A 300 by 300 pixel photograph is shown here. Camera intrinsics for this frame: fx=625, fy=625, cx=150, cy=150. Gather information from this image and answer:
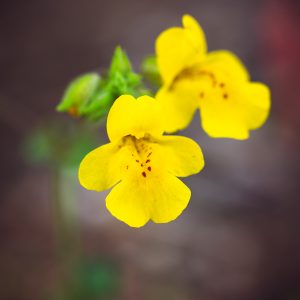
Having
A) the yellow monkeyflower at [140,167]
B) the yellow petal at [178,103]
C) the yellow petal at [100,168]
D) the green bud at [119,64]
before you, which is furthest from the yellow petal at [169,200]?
the green bud at [119,64]

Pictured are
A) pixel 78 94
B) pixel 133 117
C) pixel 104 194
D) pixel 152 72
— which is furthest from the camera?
pixel 104 194

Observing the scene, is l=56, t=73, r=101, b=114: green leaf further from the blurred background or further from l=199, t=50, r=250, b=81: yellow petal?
the blurred background

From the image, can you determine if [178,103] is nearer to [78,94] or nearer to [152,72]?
[152,72]

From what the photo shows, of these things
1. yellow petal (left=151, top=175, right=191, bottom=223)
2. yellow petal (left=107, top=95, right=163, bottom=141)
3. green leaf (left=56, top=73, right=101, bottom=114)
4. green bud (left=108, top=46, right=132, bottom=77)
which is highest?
green leaf (left=56, top=73, right=101, bottom=114)

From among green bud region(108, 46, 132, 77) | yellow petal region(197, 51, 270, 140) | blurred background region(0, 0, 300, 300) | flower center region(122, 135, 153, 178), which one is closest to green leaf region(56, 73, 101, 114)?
green bud region(108, 46, 132, 77)

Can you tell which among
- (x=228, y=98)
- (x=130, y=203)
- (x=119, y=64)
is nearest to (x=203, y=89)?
(x=228, y=98)
